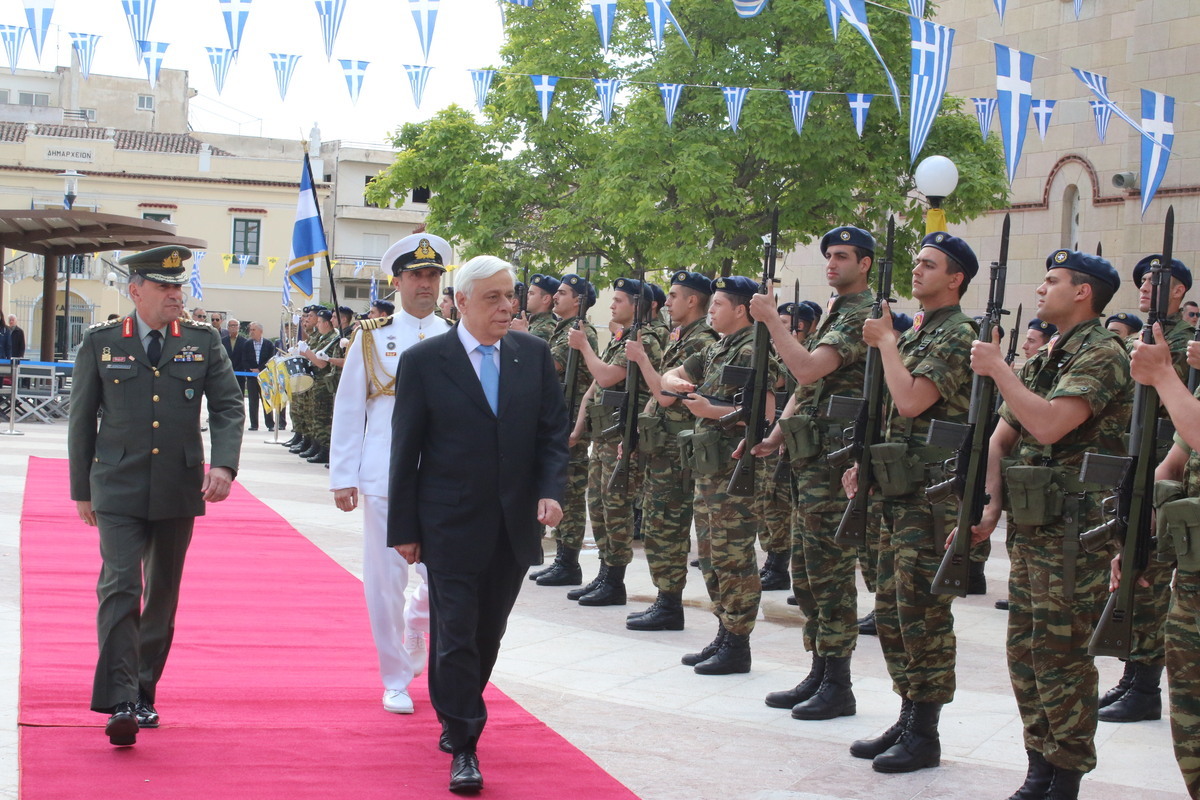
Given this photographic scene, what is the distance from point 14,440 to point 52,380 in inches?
175

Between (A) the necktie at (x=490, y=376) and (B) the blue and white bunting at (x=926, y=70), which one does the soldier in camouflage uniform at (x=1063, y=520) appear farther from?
(B) the blue and white bunting at (x=926, y=70)

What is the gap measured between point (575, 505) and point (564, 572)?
1.59ft

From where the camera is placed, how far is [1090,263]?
4539mm

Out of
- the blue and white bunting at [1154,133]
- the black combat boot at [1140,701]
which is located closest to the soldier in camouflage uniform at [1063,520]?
the black combat boot at [1140,701]

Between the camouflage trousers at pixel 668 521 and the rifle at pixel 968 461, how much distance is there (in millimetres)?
2828

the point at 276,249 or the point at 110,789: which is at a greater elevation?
the point at 276,249

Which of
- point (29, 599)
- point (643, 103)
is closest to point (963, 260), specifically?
point (29, 599)

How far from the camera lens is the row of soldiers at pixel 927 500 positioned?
4344 mm

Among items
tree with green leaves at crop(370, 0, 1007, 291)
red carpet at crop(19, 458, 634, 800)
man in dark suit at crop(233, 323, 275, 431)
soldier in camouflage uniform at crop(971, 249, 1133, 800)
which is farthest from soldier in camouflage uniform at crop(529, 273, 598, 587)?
man in dark suit at crop(233, 323, 275, 431)

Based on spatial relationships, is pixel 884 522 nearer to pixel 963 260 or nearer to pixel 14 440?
pixel 963 260

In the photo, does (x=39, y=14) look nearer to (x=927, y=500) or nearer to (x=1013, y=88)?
(x=1013, y=88)

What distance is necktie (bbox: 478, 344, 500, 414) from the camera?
187 inches

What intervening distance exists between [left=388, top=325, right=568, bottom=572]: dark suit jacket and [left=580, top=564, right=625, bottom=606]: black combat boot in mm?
3542

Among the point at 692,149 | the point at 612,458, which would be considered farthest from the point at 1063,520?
the point at 692,149
